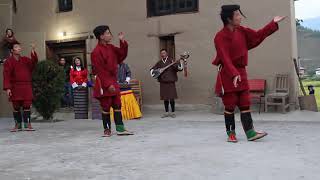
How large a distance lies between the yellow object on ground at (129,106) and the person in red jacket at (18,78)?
2397 mm

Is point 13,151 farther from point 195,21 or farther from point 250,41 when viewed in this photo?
point 195,21

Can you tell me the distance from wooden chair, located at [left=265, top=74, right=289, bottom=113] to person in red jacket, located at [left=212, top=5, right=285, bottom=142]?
4.22 metres

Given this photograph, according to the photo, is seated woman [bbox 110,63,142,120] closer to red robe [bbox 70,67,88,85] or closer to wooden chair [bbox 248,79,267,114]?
red robe [bbox 70,67,88,85]

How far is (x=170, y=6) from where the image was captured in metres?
12.5

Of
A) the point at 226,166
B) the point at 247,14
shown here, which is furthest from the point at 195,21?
the point at 226,166

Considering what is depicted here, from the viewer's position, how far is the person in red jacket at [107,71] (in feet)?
25.1

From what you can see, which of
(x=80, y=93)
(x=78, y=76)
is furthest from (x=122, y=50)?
(x=78, y=76)

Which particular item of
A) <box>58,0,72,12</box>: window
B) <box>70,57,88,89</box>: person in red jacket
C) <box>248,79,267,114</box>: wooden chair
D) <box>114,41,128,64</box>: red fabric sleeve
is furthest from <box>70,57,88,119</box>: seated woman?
<box>114,41,128,64</box>: red fabric sleeve

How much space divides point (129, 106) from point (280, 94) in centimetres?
336

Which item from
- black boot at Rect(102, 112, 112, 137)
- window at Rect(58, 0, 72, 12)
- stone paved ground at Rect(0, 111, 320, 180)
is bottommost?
stone paved ground at Rect(0, 111, 320, 180)

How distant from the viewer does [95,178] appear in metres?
4.55

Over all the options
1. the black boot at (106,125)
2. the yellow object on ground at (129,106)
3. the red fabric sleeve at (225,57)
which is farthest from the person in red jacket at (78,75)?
the red fabric sleeve at (225,57)

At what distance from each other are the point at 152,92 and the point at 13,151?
6383 millimetres

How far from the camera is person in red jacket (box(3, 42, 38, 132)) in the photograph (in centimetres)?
900
